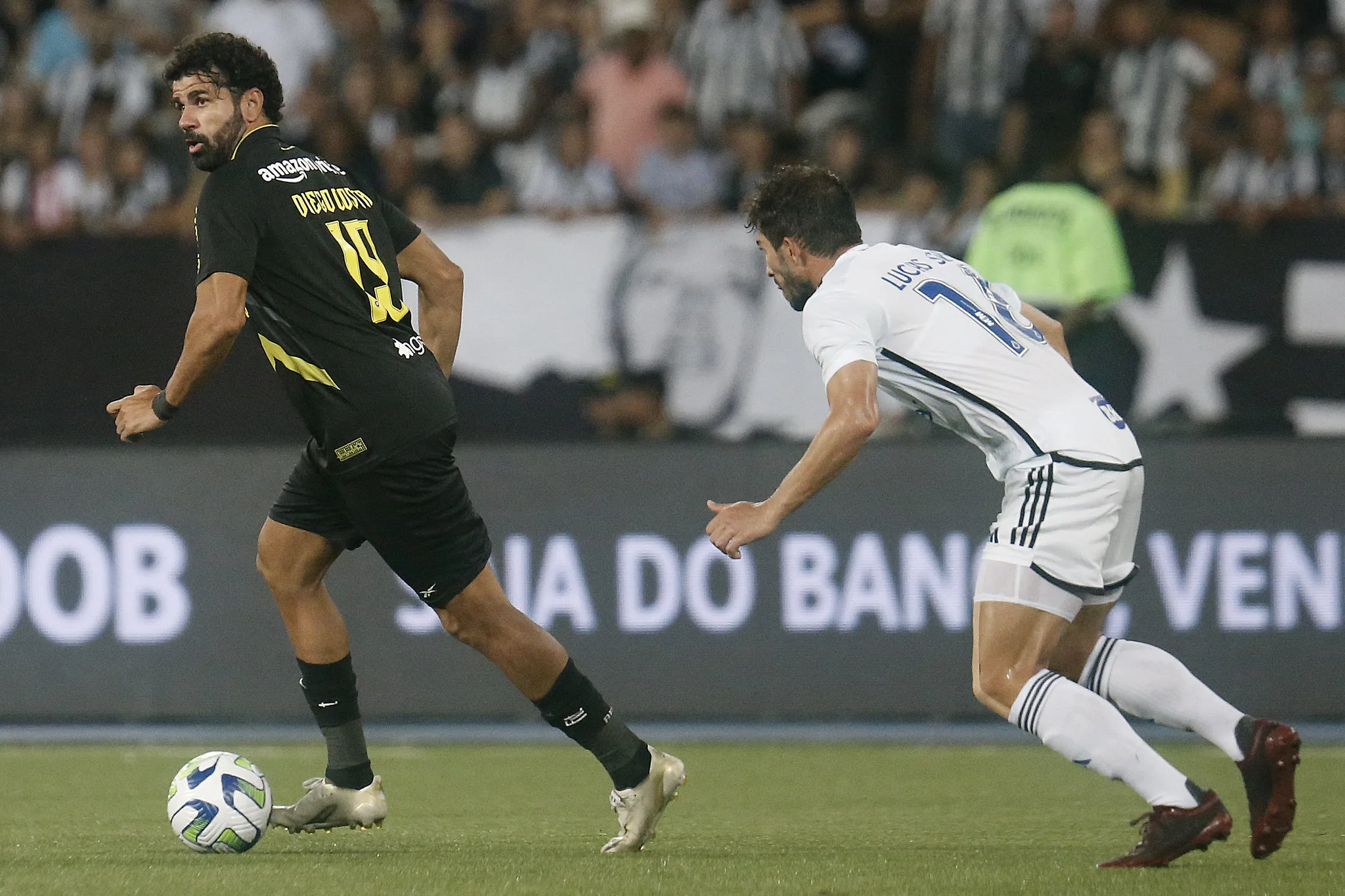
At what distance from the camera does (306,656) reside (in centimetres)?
601

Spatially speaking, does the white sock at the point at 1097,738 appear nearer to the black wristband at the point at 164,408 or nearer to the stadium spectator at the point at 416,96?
the black wristband at the point at 164,408

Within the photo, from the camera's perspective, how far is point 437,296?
242 inches

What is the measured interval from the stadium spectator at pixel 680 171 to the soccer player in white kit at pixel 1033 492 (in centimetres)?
554

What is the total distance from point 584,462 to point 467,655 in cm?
106

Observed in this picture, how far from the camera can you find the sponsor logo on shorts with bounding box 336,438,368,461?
18.4 ft

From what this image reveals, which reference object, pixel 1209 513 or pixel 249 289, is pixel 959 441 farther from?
pixel 249 289

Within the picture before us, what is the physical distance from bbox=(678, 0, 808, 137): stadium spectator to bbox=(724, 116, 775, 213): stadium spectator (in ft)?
2.74

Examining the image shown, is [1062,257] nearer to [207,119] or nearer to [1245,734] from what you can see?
[1245,734]

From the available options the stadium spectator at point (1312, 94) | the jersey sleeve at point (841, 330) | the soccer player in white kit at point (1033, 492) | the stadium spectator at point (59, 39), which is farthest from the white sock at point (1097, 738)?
the stadium spectator at point (59, 39)

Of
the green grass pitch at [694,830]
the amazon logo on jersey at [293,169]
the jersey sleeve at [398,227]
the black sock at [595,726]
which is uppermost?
the amazon logo on jersey at [293,169]

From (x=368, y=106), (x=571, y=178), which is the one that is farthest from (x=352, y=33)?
(x=571, y=178)

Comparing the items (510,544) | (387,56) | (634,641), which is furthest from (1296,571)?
(387,56)

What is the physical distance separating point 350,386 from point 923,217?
16.3 feet

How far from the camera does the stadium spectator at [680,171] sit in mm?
11008
